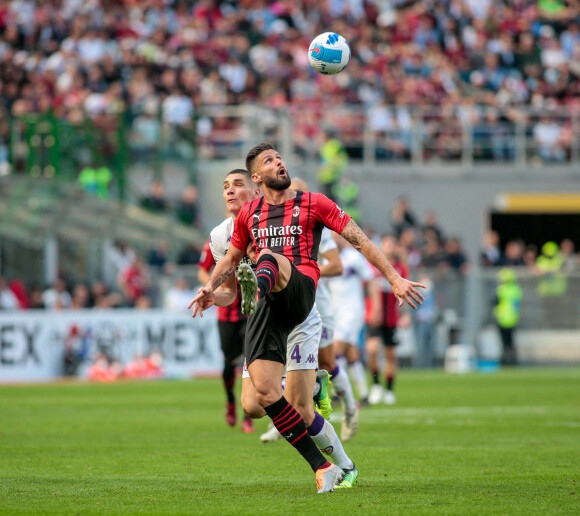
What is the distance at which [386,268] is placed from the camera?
7.53m

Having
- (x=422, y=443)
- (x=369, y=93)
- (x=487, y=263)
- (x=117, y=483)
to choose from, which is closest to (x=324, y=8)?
(x=369, y=93)

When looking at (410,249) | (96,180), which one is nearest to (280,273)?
(96,180)

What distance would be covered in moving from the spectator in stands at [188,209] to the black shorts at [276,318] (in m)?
19.1

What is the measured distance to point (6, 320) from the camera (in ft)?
72.3

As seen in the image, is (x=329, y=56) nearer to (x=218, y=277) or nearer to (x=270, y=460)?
(x=218, y=277)

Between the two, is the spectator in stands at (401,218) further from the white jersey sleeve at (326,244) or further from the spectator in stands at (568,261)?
the white jersey sleeve at (326,244)

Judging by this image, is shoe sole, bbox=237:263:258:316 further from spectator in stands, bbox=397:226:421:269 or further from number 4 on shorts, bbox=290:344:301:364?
spectator in stands, bbox=397:226:421:269

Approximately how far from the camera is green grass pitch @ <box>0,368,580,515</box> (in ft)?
23.7

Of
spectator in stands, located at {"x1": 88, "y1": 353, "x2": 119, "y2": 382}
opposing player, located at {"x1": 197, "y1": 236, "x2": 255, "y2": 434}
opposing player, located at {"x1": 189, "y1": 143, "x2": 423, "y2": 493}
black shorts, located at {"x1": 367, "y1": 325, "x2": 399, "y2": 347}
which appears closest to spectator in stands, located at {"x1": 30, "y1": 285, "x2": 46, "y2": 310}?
spectator in stands, located at {"x1": 88, "y1": 353, "x2": 119, "y2": 382}

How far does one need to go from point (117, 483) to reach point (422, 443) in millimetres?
3755

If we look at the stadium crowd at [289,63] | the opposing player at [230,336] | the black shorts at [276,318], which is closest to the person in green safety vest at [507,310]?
the stadium crowd at [289,63]

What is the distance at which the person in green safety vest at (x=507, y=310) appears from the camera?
25922 millimetres

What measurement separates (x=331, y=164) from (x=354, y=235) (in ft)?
66.0

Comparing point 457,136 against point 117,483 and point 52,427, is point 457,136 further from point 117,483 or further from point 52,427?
point 117,483
